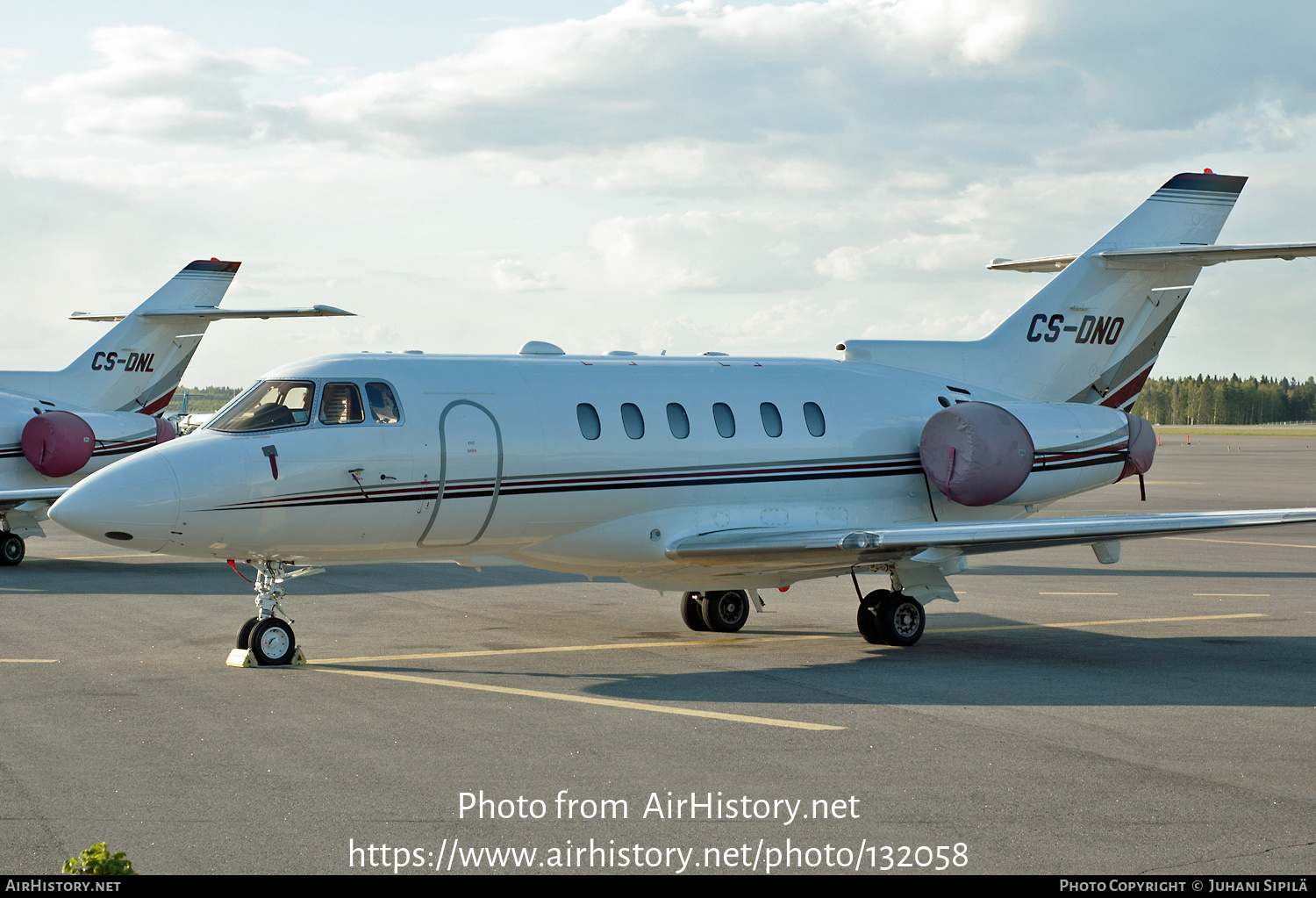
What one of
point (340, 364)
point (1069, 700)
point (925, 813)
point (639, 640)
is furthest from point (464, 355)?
point (925, 813)

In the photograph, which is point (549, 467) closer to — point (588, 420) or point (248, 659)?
point (588, 420)

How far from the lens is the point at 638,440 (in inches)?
554

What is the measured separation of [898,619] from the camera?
14453mm

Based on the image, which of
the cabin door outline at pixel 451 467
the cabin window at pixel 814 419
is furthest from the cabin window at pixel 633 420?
the cabin window at pixel 814 419

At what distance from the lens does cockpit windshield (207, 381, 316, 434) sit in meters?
12.5

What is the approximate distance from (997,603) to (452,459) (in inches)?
343

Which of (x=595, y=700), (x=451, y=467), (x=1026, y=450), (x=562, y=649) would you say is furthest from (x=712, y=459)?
(x=595, y=700)

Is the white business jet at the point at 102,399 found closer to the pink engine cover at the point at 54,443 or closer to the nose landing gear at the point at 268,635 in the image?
the pink engine cover at the point at 54,443

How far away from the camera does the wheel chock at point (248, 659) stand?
1264 centimetres

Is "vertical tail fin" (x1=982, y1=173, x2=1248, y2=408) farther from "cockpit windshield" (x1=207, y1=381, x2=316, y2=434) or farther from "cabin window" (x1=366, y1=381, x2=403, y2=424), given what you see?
"cockpit windshield" (x1=207, y1=381, x2=316, y2=434)

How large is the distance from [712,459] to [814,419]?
1.51 m

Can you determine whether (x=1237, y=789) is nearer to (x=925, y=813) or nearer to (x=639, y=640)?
(x=925, y=813)

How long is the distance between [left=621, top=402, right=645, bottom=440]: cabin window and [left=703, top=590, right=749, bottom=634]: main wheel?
2595 mm

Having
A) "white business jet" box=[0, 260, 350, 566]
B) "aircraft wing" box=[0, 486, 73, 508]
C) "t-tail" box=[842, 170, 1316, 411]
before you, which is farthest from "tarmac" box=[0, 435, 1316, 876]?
"white business jet" box=[0, 260, 350, 566]
